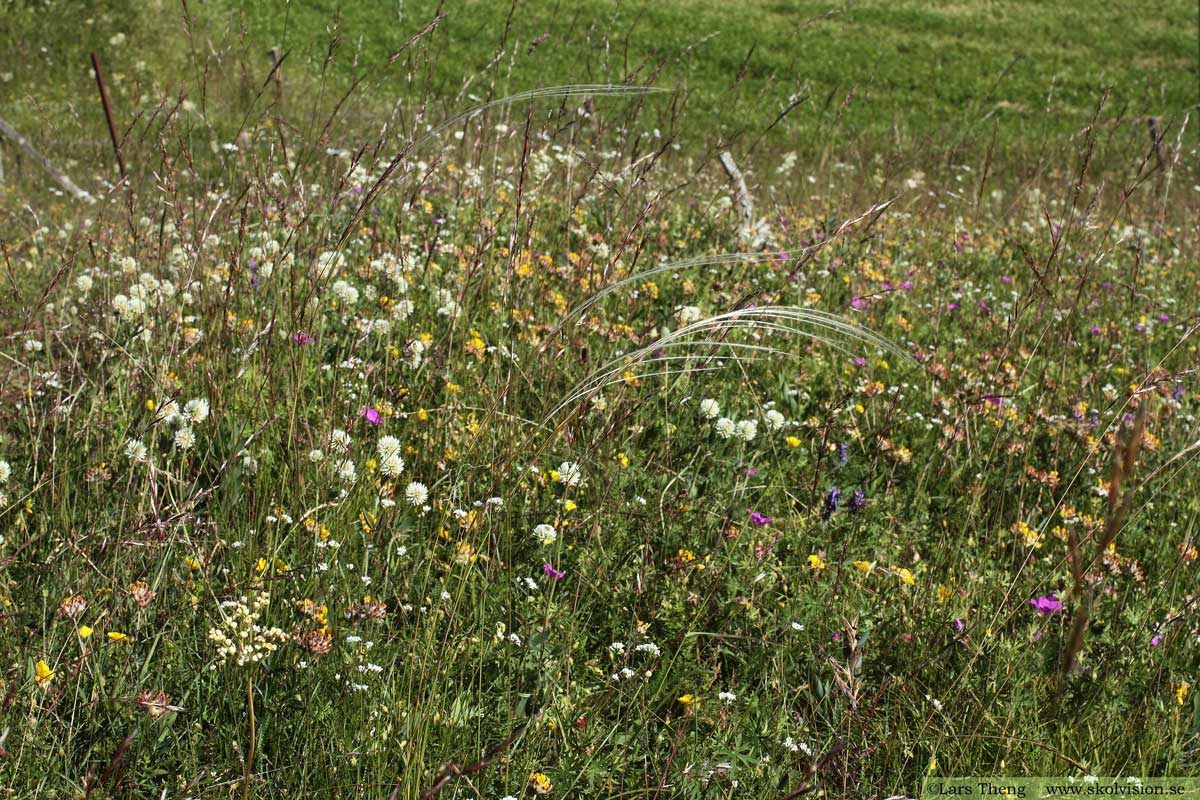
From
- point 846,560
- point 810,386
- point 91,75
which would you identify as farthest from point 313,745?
point 91,75

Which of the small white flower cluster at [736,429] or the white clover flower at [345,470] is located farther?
the small white flower cluster at [736,429]

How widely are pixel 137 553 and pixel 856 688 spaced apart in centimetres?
A: 141

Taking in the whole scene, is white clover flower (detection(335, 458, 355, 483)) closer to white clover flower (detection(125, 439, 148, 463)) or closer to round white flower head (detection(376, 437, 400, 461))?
round white flower head (detection(376, 437, 400, 461))

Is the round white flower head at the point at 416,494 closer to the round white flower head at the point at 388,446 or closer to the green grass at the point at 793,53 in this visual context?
the round white flower head at the point at 388,446

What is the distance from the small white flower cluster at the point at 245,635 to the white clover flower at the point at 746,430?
141 centimetres

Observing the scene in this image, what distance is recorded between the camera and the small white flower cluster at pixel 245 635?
1.50 meters

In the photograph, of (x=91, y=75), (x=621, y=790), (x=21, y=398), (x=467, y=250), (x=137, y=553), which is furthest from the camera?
(x=91, y=75)

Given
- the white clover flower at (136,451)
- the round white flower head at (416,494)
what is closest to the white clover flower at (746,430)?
the round white flower head at (416,494)

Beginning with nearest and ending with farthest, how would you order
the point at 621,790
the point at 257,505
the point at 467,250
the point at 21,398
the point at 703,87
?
the point at 621,790, the point at 257,505, the point at 21,398, the point at 467,250, the point at 703,87

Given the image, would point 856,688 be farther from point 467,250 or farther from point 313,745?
point 467,250

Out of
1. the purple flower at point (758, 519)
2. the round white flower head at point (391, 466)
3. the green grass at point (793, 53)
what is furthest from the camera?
the green grass at point (793, 53)

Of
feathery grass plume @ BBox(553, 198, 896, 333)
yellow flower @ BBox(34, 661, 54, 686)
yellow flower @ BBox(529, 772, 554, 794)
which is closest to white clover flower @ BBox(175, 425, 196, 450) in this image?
yellow flower @ BBox(34, 661, 54, 686)

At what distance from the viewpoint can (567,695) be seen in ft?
5.79

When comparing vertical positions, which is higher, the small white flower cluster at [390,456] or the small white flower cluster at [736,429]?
the small white flower cluster at [390,456]
